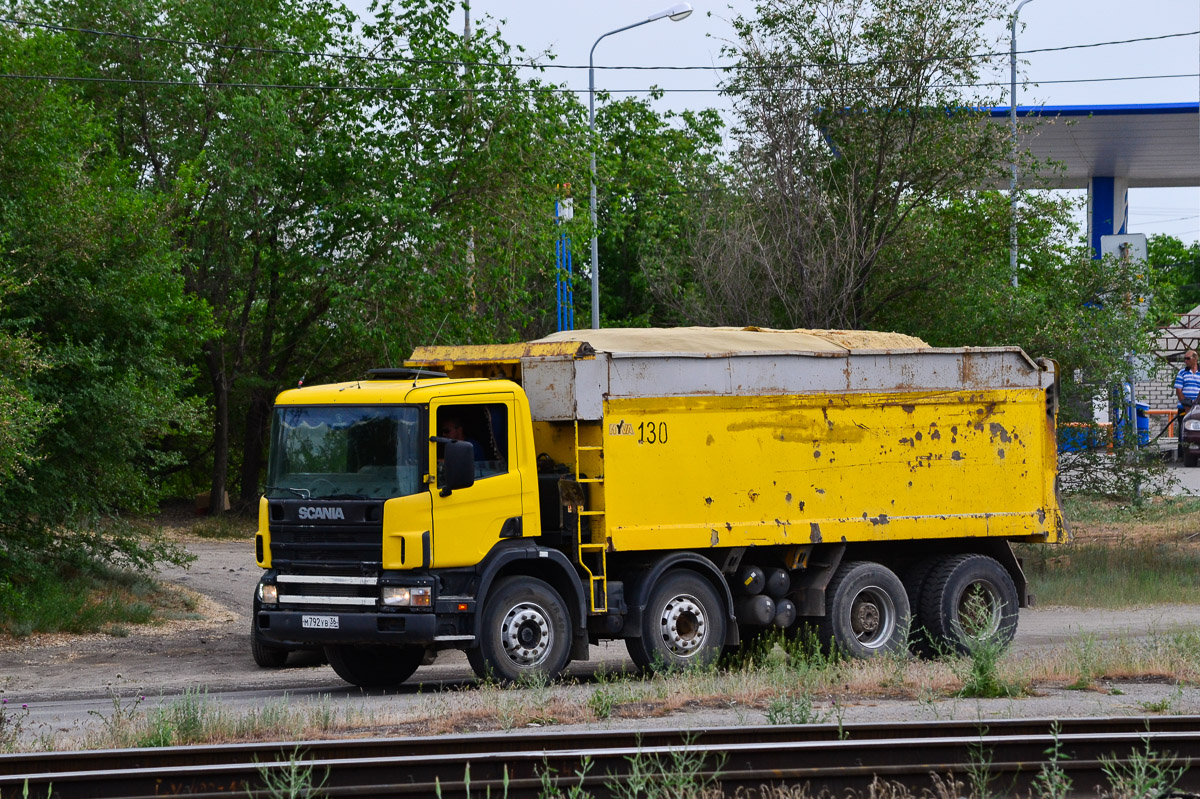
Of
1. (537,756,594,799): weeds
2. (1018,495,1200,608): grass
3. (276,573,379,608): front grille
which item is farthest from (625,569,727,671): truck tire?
(1018,495,1200,608): grass

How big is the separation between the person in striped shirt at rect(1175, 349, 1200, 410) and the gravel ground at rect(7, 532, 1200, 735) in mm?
14468

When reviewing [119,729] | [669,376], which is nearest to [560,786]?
[119,729]

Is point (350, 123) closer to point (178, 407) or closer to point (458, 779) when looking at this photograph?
point (178, 407)

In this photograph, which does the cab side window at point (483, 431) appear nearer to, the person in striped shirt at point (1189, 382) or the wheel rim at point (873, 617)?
the wheel rim at point (873, 617)

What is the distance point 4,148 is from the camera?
56.4 ft

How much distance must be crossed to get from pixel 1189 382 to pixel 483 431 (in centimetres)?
2471

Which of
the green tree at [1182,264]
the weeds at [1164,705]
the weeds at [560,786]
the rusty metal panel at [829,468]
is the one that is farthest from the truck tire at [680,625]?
the green tree at [1182,264]

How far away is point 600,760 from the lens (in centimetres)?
830

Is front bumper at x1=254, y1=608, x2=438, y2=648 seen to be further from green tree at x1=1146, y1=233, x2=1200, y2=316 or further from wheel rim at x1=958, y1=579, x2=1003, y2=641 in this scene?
green tree at x1=1146, y1=233, x2=1200, y2=316

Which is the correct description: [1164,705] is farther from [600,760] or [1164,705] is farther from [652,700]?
[600,760]

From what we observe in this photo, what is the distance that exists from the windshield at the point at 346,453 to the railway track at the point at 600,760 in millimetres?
3251

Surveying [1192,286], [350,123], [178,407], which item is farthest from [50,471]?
[1192,286]

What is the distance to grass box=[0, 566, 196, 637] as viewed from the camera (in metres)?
17.1

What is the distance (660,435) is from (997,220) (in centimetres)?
1293
